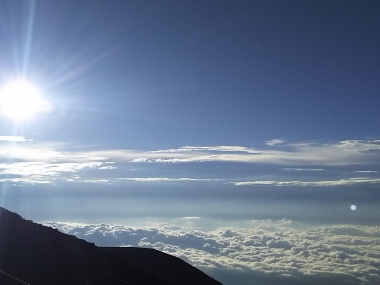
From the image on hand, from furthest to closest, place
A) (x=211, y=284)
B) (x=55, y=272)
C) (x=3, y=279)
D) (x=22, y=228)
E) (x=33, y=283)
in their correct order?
(x=211, y=284), (x=22, y=228), (x=55, y=272), (x=33, y=283), (x=3, y=279)

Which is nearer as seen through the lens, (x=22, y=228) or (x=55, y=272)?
(x=55, y=272)

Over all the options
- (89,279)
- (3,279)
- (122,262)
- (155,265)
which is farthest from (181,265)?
(3,279)

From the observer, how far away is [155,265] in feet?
187

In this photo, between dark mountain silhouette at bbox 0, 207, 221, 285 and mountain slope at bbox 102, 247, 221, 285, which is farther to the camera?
mountain slope at bbox 102, 247, 221, 285

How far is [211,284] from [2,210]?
2680cm

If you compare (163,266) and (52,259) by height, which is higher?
(52,259)

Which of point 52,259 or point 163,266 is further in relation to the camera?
point 163,266

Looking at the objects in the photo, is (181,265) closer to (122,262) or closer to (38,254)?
(122,262)

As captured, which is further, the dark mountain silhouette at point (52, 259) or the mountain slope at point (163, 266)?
the mountain slope at point (163, 266)

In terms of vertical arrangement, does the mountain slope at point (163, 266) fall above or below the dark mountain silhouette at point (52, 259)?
below

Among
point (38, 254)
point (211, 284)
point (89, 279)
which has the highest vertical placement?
point (38, 254)

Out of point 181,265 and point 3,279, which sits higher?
point 3,279

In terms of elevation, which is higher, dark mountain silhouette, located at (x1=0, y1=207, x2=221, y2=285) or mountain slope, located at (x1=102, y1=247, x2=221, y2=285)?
dark mountain silhouette, located at (x1=0, y1=207, x2=221, y2=285)

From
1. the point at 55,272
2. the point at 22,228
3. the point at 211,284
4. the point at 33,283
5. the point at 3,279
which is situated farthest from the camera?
the point at 211,284
